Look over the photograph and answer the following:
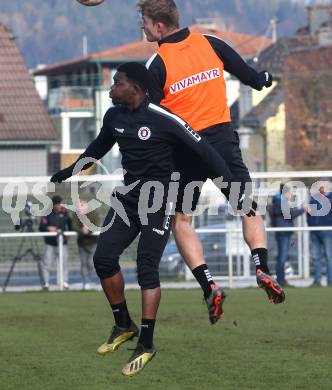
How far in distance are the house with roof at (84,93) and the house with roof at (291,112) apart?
7.87 feet

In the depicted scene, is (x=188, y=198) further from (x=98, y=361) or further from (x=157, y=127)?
(x=98, y=361)

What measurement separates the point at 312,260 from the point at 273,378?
13.6 m

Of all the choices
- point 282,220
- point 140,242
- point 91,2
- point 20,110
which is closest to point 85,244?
point 282,220

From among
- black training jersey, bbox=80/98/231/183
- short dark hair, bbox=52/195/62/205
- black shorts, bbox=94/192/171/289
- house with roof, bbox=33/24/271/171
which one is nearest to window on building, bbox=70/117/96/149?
house with roof, bbox=33/24/271/171

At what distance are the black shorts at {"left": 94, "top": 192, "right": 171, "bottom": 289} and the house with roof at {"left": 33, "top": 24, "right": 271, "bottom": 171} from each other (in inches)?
546

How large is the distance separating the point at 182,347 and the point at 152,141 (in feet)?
9.66

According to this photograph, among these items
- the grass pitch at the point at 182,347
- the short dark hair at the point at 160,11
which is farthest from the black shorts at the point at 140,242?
the short dark hair at the point at 160,11

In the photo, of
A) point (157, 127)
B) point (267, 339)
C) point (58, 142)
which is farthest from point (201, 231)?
point (58, 142)

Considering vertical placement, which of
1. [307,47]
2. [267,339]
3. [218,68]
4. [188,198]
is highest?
[307,47]

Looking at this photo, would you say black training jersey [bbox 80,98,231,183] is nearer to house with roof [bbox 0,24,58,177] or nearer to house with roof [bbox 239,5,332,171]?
house with roof [bbox 0,24,58,177]

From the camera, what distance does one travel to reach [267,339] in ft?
41.6

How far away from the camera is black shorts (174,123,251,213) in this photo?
10.1 m

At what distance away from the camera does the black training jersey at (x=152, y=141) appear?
31.6 ft

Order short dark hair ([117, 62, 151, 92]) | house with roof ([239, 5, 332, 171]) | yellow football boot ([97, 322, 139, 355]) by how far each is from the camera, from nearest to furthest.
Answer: short dark hair ([117, 62, 151, 92])
yellow football boot ([97, 322, 139, 355])
house with roof ([239, 5, 332, 171])
